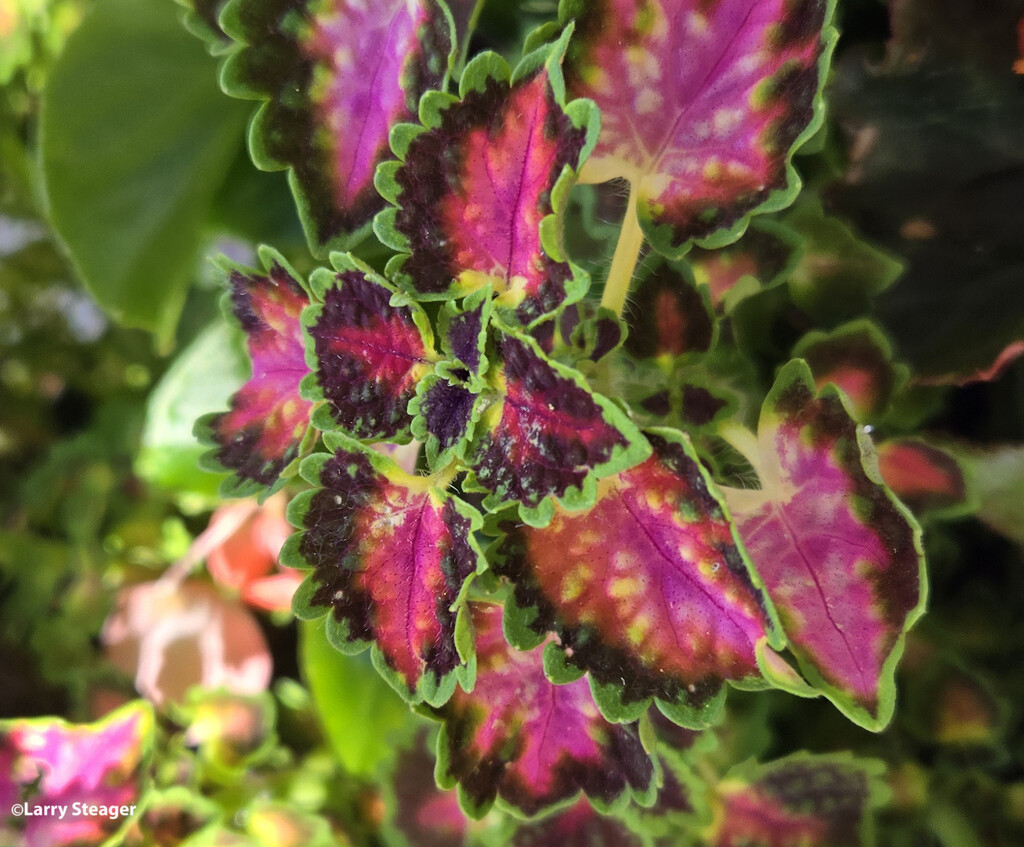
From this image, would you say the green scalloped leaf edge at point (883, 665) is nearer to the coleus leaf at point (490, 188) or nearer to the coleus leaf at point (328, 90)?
the coleus leaf at point (490, 188)

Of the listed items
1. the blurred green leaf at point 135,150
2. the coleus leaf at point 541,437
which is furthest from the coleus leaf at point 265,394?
the blurred green leaf at point 135,150

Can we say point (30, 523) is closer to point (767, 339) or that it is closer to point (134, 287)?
point (134, 287)

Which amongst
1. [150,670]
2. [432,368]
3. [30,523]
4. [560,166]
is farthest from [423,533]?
[30,523]

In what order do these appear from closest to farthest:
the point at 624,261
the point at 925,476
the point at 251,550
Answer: the point at 624,261, the point at 925,476, the point at 251,550

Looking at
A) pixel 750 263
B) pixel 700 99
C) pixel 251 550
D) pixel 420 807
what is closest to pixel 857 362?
pixel 750 263

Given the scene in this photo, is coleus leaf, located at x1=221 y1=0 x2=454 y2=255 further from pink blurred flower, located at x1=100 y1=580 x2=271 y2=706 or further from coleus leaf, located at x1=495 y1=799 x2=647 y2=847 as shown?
pink blurred flower, located at x1=100 y1=580 x2=271 y2=706

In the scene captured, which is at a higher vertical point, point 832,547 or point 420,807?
point 832,547

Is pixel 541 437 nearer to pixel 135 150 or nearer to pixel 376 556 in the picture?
pixel 376 556
